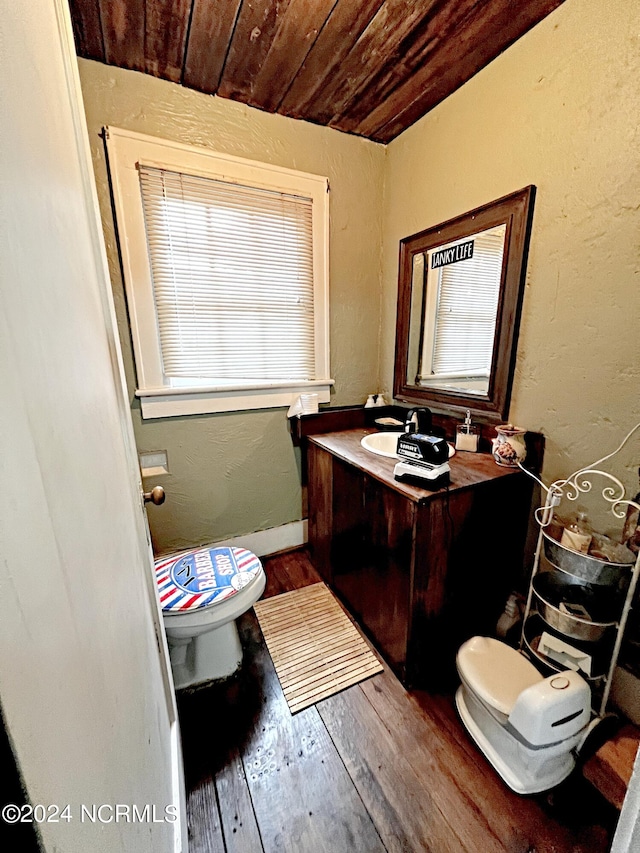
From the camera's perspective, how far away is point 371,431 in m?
1.95

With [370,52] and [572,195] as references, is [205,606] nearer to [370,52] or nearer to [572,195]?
[572,195]

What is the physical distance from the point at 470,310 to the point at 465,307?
0.03 m

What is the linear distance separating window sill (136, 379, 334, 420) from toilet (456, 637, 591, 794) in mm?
1439

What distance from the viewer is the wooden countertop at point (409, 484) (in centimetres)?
115

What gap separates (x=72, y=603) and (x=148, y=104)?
6.56 feet

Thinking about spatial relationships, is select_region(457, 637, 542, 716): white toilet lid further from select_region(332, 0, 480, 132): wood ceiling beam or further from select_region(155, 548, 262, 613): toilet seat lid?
select_region(332, 0, 480, 132): wood ceiling beam

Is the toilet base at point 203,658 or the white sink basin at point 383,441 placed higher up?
the white sink basin at point 383,441

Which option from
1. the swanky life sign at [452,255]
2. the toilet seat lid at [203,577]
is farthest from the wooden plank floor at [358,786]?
the swanky life sign at [452,255]

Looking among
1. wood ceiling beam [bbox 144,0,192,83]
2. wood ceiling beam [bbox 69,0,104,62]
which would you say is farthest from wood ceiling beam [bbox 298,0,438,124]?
wood ceiling beam [bbox 69,0,104,62]

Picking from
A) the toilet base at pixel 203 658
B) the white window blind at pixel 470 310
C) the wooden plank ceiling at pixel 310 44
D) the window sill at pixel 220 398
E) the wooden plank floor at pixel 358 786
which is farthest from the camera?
the window sill at pixel 220 398

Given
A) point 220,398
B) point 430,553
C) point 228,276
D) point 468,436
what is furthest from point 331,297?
point 430,553

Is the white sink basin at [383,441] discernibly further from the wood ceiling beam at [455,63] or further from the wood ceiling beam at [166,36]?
the wood ceiling beam at [166,36]

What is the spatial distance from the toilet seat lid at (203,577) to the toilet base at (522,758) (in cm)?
91

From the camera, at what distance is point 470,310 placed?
1.53 meters
